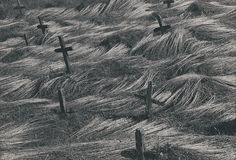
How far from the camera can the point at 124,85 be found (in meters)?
16.2

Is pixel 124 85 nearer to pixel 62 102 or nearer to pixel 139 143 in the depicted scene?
pixel 62 102

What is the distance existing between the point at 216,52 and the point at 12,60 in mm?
9275

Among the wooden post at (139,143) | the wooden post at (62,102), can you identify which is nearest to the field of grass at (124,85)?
the wooden post at (62,102)

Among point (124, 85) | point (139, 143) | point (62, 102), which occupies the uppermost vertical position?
point (139, 143)

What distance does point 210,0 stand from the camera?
25453 millimetres

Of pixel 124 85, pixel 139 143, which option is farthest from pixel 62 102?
pixel 139 143

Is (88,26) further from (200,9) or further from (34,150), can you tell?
(34,150)

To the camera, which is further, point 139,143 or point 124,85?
point 124,85

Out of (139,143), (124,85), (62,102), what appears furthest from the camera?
(124,85)

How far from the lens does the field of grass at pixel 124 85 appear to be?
11992mm

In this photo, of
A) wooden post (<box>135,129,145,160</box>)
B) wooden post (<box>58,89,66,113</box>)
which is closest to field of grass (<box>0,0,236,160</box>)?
wooden post (<box>58,89,66,113</box>)

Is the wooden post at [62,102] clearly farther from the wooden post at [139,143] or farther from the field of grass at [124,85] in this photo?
the wooden post at [139,143]

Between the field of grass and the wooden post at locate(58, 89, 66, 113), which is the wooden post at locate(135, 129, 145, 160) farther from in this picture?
the wooden post at locate(58, 89, 66, 113)

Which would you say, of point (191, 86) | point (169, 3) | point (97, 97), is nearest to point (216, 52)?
point (191, 86)
